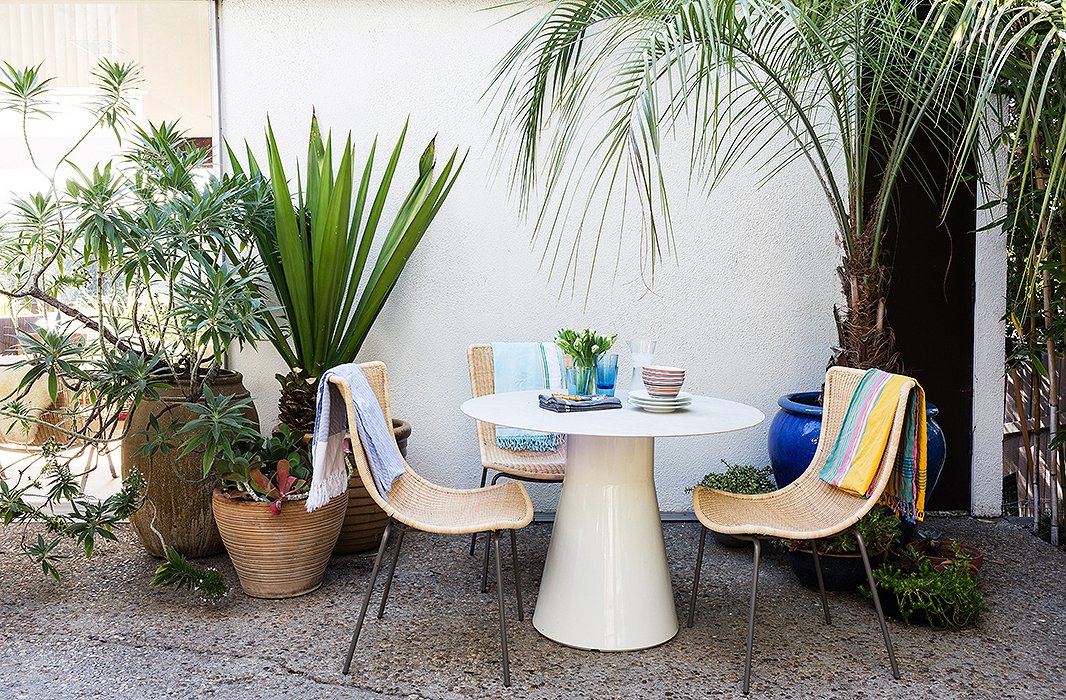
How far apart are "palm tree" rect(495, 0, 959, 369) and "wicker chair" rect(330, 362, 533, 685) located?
0.83 m

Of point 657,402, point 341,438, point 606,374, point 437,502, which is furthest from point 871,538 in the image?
point 341,438

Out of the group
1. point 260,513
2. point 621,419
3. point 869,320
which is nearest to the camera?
point 621,419

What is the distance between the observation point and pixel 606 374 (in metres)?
2.78

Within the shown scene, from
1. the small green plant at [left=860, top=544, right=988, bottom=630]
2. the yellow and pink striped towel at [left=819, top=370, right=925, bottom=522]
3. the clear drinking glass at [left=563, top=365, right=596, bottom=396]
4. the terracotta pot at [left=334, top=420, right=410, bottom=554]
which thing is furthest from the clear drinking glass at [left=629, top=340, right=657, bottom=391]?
the terracotta pot at [left=334, top=420, right=410, bottom=554]

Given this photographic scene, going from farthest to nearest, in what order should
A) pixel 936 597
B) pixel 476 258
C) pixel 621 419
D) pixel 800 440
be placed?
pixel 476 258
pixel 800 440
pixel 936 597
pixel 621 419

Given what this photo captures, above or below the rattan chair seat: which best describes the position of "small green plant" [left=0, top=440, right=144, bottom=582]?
below

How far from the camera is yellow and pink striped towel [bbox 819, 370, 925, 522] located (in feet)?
7.90

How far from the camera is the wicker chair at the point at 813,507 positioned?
2.37 m

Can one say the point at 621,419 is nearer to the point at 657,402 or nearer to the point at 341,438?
the point at 657,402

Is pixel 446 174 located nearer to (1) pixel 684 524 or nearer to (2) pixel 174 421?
(2) pixel 174 421

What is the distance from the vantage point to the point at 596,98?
12.8 ft

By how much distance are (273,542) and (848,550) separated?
6.31 feet

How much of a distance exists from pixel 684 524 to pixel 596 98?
6.26 ft

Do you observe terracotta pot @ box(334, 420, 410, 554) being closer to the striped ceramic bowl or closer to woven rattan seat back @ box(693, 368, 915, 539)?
the striped ceramic bowl
